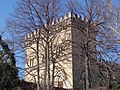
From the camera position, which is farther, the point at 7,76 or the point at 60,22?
the point at 60,22

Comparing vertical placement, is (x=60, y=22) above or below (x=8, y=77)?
above

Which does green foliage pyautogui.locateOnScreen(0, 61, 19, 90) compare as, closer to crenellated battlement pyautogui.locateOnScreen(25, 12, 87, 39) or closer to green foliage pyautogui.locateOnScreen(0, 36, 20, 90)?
green foliage pyautogui.locateOnScreen(0, 36, 20, 90)

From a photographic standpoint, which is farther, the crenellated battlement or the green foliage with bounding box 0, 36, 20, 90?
the crenellated battlement

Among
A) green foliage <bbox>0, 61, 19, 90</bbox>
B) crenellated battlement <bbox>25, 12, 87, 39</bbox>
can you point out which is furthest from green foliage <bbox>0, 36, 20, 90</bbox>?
crenellated battlement <bbox>25, 12, 87, 39</bbox>

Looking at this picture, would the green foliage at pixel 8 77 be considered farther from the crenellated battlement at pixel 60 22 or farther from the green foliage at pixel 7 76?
the crenellated battlement at pixel 60 22

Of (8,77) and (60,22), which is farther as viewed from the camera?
(60,22)

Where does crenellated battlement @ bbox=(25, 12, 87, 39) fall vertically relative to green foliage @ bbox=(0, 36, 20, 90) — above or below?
above

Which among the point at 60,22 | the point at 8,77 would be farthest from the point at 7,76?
the point at 60,22

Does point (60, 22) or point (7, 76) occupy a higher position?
point (60, 22)

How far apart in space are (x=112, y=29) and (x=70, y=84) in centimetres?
1691

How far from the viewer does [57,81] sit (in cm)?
3819

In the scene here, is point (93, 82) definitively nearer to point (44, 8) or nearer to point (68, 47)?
point (68, 47)

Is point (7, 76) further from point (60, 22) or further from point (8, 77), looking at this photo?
point (60, 22)

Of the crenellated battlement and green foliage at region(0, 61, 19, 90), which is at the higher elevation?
the crenellated battlement
